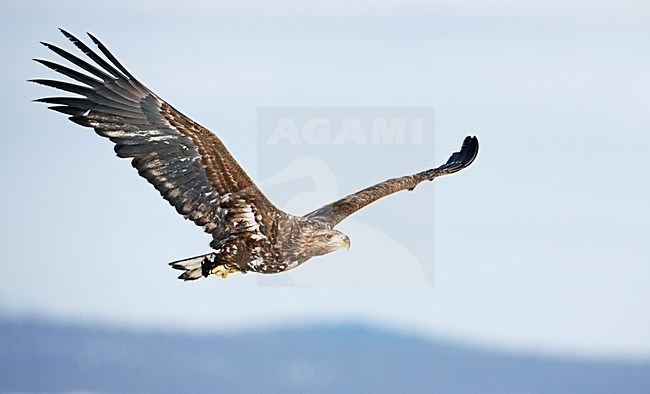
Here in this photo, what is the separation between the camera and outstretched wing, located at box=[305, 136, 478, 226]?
14672mm

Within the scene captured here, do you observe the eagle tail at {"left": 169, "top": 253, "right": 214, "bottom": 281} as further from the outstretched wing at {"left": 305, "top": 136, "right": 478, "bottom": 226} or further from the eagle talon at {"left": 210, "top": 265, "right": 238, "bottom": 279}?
the outstretched wing at {"left": 305, "top": 136, "right": 478, "bottom": 226}

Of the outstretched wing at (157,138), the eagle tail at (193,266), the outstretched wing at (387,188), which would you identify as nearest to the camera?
the outstretched wing at (157,138)

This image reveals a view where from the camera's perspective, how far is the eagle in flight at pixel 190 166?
13305 millimetres

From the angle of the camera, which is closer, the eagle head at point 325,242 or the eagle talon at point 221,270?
the eagle head at point 325,242

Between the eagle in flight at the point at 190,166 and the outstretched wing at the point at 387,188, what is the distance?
0.87m

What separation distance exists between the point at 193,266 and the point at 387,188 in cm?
296

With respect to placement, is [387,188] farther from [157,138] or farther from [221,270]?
[157,138]

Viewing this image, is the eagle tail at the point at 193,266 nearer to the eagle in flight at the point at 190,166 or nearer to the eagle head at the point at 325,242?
the eagle in flight at the point at 190,166

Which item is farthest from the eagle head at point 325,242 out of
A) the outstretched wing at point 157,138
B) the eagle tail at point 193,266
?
the eagle tail at point 193,266

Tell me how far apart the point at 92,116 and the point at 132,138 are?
1.65ft

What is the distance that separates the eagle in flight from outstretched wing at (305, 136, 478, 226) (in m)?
0.87

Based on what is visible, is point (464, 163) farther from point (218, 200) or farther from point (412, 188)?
point (218, 200)

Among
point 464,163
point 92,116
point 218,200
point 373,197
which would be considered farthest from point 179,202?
point 464,163

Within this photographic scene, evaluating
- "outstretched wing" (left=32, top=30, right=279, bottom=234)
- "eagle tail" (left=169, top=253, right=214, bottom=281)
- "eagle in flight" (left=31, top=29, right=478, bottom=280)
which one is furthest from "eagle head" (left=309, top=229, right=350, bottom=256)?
"eagle tail" (left=169, top=253, right=214, bottom=281)
